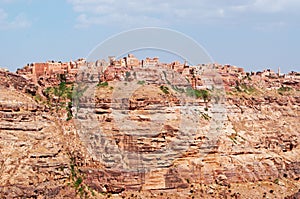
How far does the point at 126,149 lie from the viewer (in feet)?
167

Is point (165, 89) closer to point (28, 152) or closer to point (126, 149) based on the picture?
point (126, 149)

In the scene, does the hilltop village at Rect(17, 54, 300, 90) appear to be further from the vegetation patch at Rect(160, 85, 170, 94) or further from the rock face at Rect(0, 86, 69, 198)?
the rock face at Rect(0, 86, 69, 198)

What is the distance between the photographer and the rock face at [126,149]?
4772 centimetres

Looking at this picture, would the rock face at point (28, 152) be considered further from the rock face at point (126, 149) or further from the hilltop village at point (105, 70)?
the hilltop village at point (105, 70)

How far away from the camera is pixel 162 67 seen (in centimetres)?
5981

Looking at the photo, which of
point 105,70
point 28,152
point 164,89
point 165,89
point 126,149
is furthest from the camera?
point 105,70

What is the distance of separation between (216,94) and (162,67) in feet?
17.6

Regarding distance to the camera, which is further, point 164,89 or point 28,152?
point 164,89

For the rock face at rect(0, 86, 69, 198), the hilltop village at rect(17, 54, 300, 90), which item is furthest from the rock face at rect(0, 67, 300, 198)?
the hilltop village at rect(17, 54, 300, 90)

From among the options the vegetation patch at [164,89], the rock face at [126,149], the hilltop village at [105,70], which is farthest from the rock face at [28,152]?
the vegetation patch at [164,89]

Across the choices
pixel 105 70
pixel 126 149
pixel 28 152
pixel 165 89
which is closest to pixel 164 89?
pixel 165 89

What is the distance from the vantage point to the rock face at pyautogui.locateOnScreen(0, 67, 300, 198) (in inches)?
1879

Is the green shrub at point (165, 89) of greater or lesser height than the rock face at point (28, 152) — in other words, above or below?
above

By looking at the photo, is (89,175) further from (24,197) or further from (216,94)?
(216,94)
